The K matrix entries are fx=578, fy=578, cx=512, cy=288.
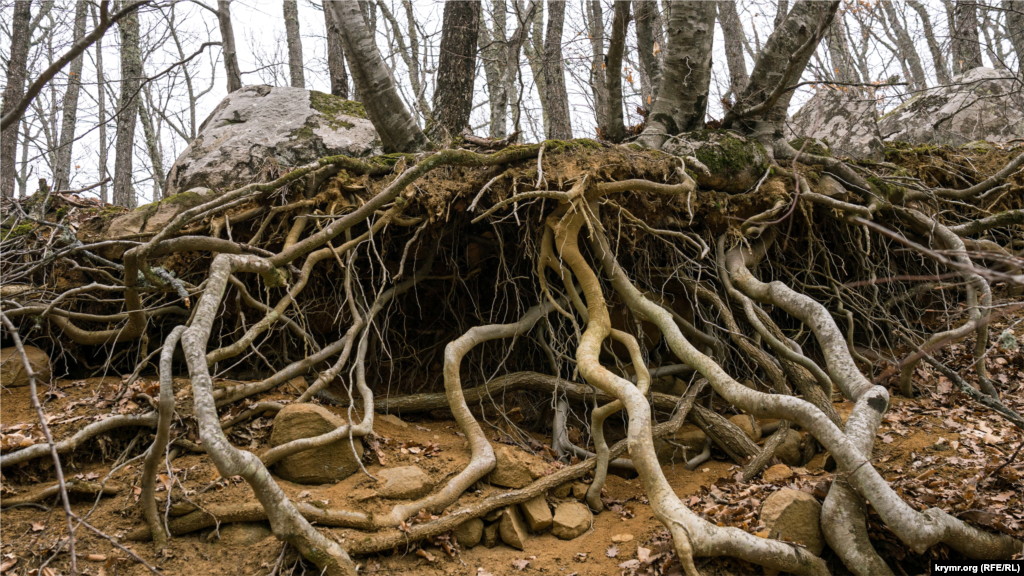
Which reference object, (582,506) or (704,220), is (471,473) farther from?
(704,220)

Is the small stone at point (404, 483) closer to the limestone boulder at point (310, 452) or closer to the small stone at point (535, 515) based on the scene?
the limestone boulder at point (310, 452)

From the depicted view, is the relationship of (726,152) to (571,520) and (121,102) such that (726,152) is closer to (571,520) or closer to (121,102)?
(571,520)

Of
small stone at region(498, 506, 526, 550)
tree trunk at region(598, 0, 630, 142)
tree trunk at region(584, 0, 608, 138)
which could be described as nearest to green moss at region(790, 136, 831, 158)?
tree trunk at region(598, 0, 630, 142)

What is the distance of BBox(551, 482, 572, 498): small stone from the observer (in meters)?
4.28

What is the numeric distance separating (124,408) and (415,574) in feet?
8.19

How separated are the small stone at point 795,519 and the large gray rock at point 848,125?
4.37m

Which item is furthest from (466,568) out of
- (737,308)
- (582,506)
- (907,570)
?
(737,308)

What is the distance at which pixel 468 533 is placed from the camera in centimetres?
380

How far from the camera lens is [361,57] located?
5.23m

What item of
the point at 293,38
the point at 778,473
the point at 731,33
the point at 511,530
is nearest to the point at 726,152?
the point at 778,473

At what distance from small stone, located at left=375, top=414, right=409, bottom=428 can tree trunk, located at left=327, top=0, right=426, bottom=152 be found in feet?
8.35

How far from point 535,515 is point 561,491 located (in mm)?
360

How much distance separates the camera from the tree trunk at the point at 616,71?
534cm

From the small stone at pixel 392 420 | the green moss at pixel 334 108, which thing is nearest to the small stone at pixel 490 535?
the small stone at pixel 392 420
